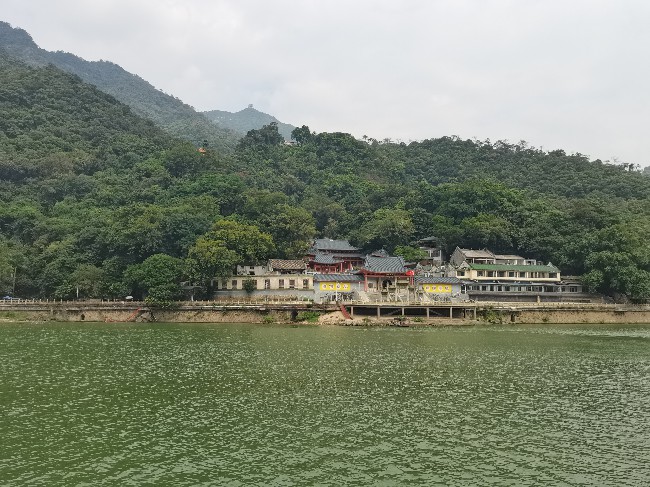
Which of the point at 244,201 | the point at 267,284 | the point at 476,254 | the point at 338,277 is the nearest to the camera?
the point at 267,284

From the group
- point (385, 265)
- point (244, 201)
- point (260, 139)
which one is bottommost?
point (385, 265)

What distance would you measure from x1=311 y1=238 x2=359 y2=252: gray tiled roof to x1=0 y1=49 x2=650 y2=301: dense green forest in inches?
87.0

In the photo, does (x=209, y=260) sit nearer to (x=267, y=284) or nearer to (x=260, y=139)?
(x=267, y=284)

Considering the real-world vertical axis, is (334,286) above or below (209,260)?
below

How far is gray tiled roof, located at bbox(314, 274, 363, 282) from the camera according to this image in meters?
77.9

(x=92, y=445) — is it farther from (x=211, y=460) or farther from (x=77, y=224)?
(x=77, y=224)

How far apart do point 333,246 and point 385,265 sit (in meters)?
17.3

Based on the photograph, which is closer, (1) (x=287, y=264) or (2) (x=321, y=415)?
(2) (x=321, y=415)

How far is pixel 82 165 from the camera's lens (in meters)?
119

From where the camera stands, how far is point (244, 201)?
343 ft

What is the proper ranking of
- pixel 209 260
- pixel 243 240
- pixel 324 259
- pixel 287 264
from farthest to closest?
1. pixel 324 259
2. pixel 287 264
3. pixel 243 240
4. pixel 209 260

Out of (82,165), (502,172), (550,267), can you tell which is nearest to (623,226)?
(550,267)

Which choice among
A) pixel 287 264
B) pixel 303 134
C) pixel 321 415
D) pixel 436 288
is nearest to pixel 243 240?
pixel 287 264

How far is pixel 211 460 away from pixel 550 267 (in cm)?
7605
